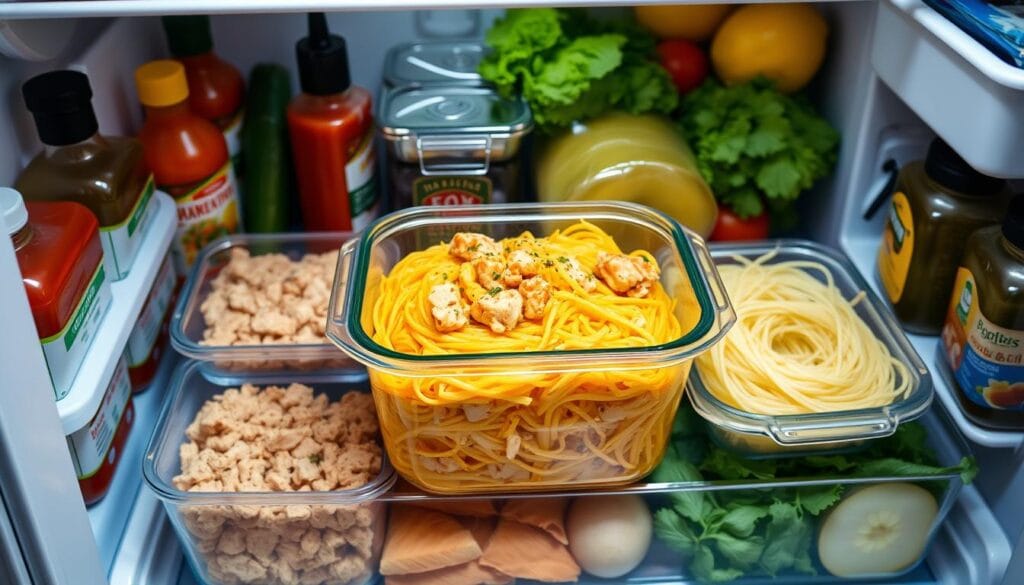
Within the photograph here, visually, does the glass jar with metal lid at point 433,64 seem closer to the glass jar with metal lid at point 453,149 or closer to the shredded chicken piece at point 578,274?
the glass jar with metal lid at point 453,149

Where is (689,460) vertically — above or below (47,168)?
below

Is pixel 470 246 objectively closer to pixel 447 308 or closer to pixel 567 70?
pixel 447 308

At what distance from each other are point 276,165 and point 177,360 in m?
0.28

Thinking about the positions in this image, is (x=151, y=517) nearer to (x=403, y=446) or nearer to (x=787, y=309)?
(x=403, y=446)

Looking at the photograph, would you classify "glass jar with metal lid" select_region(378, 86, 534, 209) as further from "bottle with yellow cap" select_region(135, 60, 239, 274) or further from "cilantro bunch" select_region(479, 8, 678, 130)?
"bottle with yellow cap" select_region(135, 60, 239, 274)

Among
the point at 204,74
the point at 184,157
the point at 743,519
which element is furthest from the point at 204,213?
the point at 743,519

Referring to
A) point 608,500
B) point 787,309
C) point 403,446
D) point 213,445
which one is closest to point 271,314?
point 213,445

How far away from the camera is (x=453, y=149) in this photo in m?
1.16

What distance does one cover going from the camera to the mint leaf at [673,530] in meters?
0.96

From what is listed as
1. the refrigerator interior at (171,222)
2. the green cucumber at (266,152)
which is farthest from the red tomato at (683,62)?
the green cucumber at (266,152)

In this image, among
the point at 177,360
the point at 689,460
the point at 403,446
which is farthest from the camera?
the point at 177,360

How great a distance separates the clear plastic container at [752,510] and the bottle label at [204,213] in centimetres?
46

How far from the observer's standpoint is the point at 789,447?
967mm

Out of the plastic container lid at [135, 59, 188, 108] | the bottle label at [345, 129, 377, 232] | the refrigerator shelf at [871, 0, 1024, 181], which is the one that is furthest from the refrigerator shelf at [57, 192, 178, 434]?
the refrigerator shelf at [871, 0, 1024, 181]
